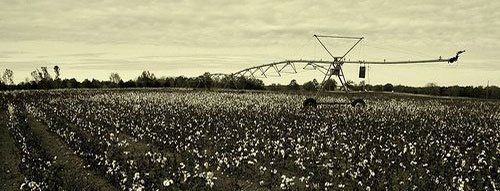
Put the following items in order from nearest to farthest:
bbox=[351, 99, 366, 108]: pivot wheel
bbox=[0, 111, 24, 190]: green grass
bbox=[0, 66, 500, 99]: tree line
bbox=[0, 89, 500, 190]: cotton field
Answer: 1. bbox=[0, 89, 500, 190]: cotton field
2. bbox=[0, 111, 24, 190]: green grass
3. bbox=[351, 99, 366, 108]: pivot wheel
4. bbox=[0, 66, 500, 99]: tree line

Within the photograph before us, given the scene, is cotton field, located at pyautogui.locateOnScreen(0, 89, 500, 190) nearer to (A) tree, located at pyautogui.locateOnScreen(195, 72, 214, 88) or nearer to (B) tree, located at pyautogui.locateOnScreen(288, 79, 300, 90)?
Answer: (A) tree, located at pyautogui.locateOnScreen(195, 72, 214, 88)

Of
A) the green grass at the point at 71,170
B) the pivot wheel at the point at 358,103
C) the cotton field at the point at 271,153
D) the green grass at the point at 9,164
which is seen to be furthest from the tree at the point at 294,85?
the green grass at the point at 71,170

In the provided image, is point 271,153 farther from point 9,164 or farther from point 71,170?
point 9,164

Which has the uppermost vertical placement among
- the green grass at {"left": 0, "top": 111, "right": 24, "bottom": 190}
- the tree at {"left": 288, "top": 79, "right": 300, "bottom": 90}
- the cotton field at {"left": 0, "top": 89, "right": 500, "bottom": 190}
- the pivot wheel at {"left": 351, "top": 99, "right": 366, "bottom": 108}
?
the tree at {"left": 288, "top": 79, "right": 300, "bottom": 90}

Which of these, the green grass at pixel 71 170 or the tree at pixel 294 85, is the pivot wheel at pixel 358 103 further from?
the tree at pixel 294 85

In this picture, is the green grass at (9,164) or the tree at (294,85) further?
the tree at (294,85)

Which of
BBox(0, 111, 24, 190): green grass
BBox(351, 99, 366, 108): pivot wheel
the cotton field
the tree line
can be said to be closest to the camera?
the cotton field

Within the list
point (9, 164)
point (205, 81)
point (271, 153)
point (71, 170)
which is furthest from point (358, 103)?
point (205, 81)

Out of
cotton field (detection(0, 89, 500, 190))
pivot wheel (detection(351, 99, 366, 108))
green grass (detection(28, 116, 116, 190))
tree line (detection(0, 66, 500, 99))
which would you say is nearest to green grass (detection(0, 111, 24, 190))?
cotton field (detection(0, 89, 500, 190))

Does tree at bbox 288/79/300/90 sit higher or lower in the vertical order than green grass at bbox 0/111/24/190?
higher

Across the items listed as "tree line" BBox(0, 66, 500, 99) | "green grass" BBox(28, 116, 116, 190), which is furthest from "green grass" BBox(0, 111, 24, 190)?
"tree line" BBox(0, 66, 500, 99)

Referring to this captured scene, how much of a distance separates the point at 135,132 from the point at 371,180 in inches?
439

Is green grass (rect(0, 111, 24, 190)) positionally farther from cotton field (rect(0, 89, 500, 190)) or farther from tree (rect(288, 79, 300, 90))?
tree (rect(288, 79, 300, 90))

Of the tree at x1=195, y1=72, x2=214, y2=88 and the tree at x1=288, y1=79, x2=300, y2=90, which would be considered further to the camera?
the tree at x1=288, y1=79, x2=300, y2=90
